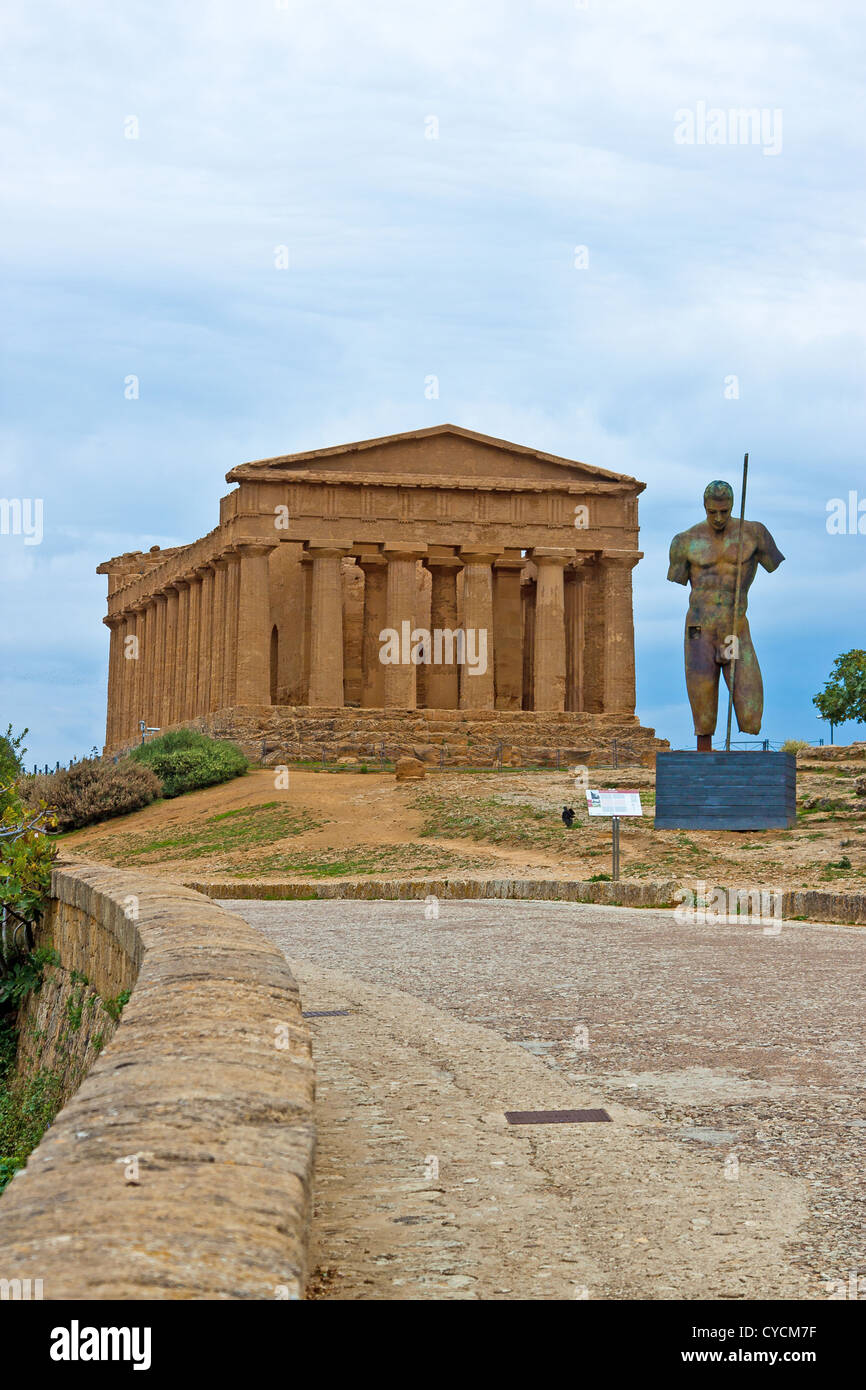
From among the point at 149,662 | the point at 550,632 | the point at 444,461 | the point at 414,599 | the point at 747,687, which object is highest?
the point at 444,461

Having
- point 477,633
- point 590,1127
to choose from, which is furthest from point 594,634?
point 590,1127

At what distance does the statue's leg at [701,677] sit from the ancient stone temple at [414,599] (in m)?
26.5

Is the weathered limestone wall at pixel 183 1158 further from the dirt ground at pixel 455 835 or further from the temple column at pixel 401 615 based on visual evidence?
the temple column at pixel 401 615

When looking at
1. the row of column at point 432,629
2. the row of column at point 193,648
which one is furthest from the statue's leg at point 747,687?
the row of column at point 193,648

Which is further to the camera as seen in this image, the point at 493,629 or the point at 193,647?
the point at 193,647

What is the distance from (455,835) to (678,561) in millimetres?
8989

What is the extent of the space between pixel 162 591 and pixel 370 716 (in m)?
19.6

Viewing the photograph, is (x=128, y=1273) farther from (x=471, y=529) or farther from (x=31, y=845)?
(x=471, y=529)

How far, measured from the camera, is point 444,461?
61.4m

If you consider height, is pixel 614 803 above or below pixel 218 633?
below

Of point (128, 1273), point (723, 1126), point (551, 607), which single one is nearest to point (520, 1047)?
point (723, 1126)

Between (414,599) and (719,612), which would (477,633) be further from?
(719,612)

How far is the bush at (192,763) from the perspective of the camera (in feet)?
157

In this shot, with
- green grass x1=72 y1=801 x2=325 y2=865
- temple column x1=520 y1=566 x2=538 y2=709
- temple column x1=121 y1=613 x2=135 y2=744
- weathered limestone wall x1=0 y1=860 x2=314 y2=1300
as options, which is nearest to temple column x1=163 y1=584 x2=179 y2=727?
temple column x1=121 y1=613 x2=135 y2=744
